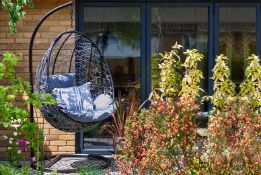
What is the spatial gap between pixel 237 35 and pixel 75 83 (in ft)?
7.89

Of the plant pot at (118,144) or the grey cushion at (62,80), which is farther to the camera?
the grey cushion at (62,80)

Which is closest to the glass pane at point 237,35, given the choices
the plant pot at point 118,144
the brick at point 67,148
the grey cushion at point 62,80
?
the plant pot at point 118,144

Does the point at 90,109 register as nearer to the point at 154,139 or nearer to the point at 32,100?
the point at 154,139

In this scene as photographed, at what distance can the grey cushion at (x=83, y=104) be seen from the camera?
6.68m

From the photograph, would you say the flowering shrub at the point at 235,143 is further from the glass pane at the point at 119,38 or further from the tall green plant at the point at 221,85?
the glass pane at the point at 119,38

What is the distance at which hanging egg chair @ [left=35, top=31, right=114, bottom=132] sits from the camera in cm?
663

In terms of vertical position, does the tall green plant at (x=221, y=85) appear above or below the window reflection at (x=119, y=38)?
below

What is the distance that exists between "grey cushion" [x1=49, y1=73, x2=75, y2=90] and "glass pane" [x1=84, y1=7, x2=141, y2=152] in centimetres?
74

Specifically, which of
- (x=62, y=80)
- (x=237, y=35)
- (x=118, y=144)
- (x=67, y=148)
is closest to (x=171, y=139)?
(x=118, y=144)

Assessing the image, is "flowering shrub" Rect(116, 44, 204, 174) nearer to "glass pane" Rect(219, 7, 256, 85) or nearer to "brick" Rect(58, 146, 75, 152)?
"brick" Rect(58, 146, 75, 152)

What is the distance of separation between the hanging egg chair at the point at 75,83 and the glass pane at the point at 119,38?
0.36m

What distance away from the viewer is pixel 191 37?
8.01 meters

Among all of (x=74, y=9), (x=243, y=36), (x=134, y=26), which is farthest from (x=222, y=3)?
(x=74, y=9)

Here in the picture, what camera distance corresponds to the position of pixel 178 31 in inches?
315
